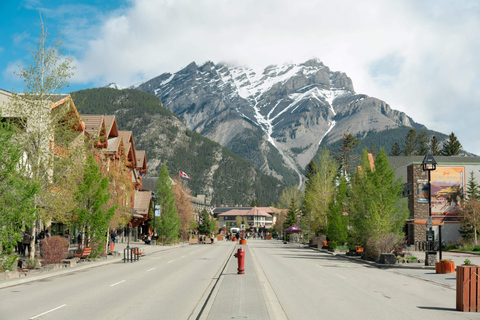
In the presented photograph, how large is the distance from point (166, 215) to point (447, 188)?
114 ft

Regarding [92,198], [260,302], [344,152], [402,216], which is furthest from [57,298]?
[344,152]

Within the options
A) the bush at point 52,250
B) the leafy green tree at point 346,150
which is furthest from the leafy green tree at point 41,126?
the leafy green tree at point 346,150

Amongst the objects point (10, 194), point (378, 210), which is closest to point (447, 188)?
point (378, 210)

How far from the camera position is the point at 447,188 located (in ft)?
184

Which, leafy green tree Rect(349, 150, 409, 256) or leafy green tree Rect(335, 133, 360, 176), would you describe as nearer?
leafy green tree Rect(349, 150, 409, 256)

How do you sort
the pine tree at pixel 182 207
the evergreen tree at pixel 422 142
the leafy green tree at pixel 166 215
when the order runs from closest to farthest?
the leafy green tree at pixel 166 215, the pine tree at pixel 182 207, the evergreen tree at pixel 422 142

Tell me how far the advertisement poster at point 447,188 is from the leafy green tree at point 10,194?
156ft

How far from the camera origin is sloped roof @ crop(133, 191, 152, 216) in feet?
230

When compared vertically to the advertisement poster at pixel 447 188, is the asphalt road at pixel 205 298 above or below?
below

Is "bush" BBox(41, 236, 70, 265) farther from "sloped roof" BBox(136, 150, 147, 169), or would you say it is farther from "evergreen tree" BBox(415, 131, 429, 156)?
"evergreen tree" BBox(415, 131, 429, 156)

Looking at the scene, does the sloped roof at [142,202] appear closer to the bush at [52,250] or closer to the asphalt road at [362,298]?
the bush at [52,250]

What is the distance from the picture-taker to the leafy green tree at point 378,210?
109 feet

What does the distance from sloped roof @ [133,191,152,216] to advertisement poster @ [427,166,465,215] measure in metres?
39.4

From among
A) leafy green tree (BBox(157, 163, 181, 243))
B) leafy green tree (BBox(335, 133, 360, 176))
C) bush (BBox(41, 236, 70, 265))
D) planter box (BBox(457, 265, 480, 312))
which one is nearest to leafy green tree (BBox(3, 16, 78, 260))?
bush (BBox(41, 236, 70, 265))
